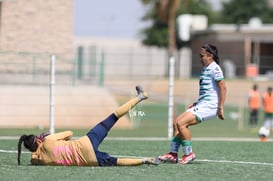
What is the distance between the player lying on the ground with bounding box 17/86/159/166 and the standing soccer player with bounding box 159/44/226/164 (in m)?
1.14

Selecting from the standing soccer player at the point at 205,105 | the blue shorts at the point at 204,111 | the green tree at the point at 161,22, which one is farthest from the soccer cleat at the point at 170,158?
the green tree at the point at 161,22

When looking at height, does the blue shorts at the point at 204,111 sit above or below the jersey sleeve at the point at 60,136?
above

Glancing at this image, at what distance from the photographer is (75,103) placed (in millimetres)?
31703

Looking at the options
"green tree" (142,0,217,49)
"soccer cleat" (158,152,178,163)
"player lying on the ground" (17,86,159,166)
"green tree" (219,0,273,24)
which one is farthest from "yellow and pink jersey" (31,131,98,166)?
"green tree" (219,0,273,24)

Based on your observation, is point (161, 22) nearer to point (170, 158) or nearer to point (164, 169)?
point (170, 158)

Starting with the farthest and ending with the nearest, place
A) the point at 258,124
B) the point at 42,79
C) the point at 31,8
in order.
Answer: the point at 258,124
the point at 31,8
the point at 42,79

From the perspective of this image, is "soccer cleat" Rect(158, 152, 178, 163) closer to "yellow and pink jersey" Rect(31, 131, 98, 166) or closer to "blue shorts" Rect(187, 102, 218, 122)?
"blue shorts" Rect(187, 102, 218, 122)

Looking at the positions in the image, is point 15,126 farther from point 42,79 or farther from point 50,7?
point 50,7

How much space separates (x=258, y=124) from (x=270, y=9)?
50.6 m

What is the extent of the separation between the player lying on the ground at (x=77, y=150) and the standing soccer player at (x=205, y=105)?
1.14 meters

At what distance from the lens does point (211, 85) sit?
1509 centimetres

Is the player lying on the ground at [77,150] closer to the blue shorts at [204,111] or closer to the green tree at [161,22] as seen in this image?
the blue shorts at [204,111]

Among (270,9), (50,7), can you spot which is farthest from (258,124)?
(270,9)

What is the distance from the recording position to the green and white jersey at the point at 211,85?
1505 centimetres
